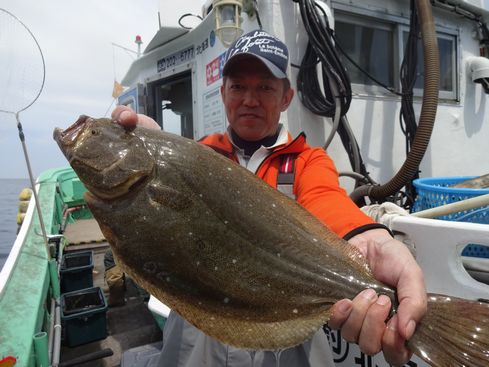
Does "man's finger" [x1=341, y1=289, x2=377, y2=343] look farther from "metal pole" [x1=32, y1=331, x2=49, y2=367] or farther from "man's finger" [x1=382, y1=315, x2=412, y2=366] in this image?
"metal pole" [x1=32, y1=331, x2=49, y2=367]

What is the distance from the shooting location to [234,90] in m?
2.67

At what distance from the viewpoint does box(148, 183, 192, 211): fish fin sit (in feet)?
5.20

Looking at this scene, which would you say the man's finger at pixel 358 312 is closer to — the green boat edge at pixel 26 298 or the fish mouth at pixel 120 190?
the fish mouth at pixel 120 190

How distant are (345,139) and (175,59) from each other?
3.94m

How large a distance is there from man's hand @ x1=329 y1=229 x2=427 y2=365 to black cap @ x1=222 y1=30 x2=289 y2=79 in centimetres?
152

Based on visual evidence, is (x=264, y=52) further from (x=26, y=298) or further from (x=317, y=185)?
(x=26, y=298)

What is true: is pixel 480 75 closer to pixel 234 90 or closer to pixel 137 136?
pixel 234 90

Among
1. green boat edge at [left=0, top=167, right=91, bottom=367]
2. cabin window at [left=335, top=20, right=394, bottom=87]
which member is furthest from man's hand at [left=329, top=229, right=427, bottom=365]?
cabin window at [left=335, top=20, right=394, bottom=87]

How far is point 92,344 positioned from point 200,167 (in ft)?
11.4

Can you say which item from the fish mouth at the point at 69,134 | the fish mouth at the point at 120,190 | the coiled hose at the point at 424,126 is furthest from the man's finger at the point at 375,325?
the coiled hose at the point at 424,126

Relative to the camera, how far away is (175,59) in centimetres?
707

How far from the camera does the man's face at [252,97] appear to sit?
2605 millimetres

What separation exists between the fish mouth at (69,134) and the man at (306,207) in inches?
5.8

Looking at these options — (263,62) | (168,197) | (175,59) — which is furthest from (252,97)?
(175,59)
